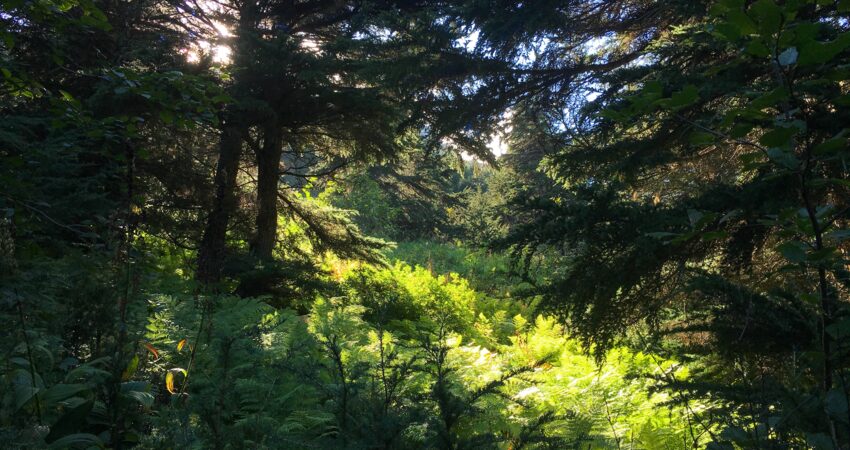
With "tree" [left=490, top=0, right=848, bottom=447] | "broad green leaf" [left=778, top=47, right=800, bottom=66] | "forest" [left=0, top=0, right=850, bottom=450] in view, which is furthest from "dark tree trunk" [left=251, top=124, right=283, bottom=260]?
"broad green leaf" [left=778, top=47, right=800, bottom=66]

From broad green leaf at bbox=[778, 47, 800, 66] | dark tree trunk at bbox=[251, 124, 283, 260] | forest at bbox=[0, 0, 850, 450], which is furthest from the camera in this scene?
dark tree trunk at bbox=[251, 124, 283, 260]

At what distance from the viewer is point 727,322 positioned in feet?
7.13

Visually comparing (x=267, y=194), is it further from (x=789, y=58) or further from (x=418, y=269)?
(x=789, y=58)

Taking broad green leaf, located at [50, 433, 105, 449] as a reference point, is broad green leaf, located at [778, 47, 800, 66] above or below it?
above

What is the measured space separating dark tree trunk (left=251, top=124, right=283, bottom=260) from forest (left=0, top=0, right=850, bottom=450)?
1.8 inches

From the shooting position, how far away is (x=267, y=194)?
8.24 metres

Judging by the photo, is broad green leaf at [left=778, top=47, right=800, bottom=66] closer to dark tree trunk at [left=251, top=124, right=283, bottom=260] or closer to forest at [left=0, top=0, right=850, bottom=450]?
forest at [left=0, top=0, right=850, bottom=450]

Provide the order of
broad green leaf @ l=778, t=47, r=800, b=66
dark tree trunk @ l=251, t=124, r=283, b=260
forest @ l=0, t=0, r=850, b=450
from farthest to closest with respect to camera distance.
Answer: dark tree trunk @ l=251, t=124, r=283, b=260, forest @ l=0, t=0, r=850, b=450, broad green leaf @ l=778, t=47, r=800, b=66

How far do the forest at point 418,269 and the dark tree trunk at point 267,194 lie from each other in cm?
5

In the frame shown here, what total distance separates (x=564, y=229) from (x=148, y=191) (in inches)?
239

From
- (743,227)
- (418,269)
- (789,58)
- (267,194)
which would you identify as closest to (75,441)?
(789,58)

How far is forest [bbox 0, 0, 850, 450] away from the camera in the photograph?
1.70 meters

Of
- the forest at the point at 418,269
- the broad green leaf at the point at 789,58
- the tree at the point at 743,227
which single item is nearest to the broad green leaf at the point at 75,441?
the forest at the point at 418,269

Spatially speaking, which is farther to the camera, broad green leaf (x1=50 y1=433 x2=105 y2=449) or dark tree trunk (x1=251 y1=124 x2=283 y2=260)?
dark tree trunk (x1=251 y1=124 x2=283 y2=260)
